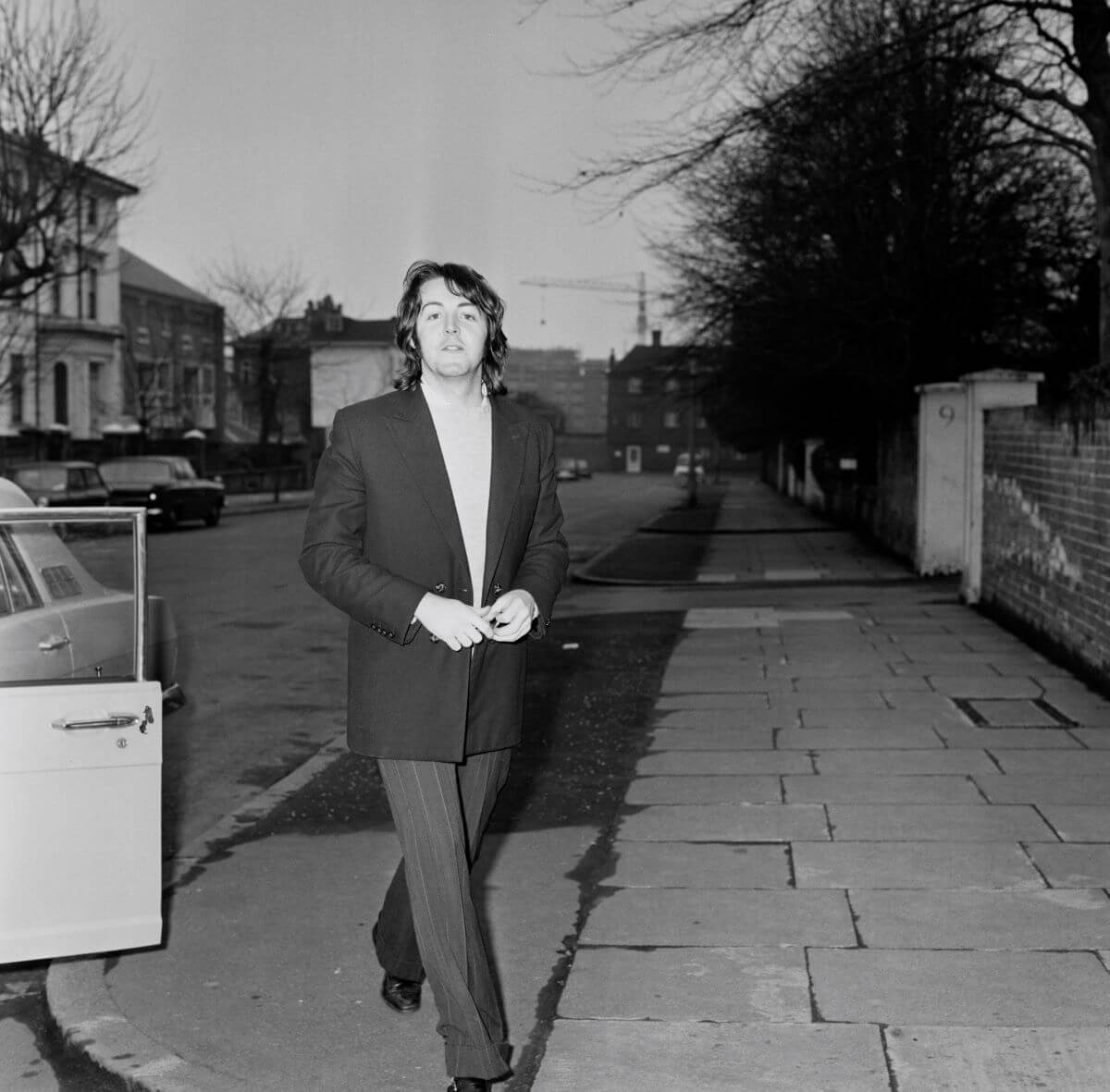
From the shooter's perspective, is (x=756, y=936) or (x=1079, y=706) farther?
(x=1079, y=706)

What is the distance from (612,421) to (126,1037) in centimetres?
13424

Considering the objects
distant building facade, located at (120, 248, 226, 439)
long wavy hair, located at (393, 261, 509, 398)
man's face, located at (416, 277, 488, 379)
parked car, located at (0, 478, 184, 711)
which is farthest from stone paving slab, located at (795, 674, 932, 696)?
distant building facade, located at (120, 248, 226, 439)

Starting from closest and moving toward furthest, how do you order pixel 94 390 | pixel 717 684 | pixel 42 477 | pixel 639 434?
pixel 717 684 → pixel 42 477 → pixel 94 390 → pixel 639 434

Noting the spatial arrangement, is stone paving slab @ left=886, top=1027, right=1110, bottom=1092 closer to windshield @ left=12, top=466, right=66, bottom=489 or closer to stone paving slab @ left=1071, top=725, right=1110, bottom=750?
stone paving slab @ left=1071, top=725, right=1110, bottom=750

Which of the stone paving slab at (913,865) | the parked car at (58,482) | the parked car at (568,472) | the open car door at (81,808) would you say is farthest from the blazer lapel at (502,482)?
the parked car at (568,472)

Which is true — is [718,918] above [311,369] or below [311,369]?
below

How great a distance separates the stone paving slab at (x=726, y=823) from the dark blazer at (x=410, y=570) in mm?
2509

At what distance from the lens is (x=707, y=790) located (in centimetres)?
699

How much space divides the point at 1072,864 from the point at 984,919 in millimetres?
787

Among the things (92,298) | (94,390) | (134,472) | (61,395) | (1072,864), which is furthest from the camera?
(92,298)

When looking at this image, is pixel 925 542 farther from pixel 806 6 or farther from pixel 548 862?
pixel 548 862

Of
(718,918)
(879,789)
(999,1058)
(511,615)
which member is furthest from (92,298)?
(999,1058)

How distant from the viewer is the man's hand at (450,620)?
3484 millimetres

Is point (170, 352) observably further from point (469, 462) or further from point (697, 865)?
point (469, 462)
